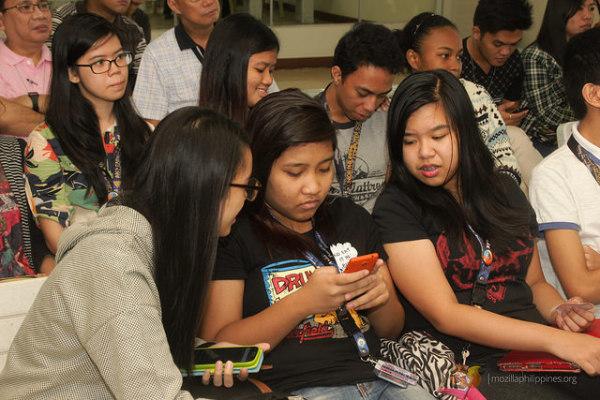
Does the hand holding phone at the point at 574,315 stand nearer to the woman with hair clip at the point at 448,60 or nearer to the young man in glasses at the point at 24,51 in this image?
the woman with hair clip at the point at 448,60

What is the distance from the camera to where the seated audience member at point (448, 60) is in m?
2.95

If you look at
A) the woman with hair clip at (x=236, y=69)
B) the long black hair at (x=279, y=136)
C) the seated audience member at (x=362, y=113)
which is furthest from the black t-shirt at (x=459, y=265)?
the woman with hair clip at (x=236, y=69)

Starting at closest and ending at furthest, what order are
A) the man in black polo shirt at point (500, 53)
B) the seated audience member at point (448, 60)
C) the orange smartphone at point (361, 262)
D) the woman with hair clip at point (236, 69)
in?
the orange smartphone at point (361, 262), the woman with hair clip at point (236, 69), the seated audience member at point (448, 60), the man in black polo shirt at point (500, 53)

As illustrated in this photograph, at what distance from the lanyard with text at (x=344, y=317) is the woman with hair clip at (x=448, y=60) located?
1.29 meters

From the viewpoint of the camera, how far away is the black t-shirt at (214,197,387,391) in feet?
5.89

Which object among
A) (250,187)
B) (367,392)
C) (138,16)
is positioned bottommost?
(367,392)

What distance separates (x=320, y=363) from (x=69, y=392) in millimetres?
764

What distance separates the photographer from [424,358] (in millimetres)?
1867

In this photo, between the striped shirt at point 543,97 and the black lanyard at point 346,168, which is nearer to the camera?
the black lanyard at point 346,168

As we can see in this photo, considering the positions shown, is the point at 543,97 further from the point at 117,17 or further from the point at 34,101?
the point at 34,101

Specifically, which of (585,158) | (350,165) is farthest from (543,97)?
(350,165)

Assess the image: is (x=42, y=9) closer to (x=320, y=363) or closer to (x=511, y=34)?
(x=320, y=363)

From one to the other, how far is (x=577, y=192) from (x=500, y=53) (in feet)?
6.22

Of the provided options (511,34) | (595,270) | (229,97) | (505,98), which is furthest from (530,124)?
(229,97)
